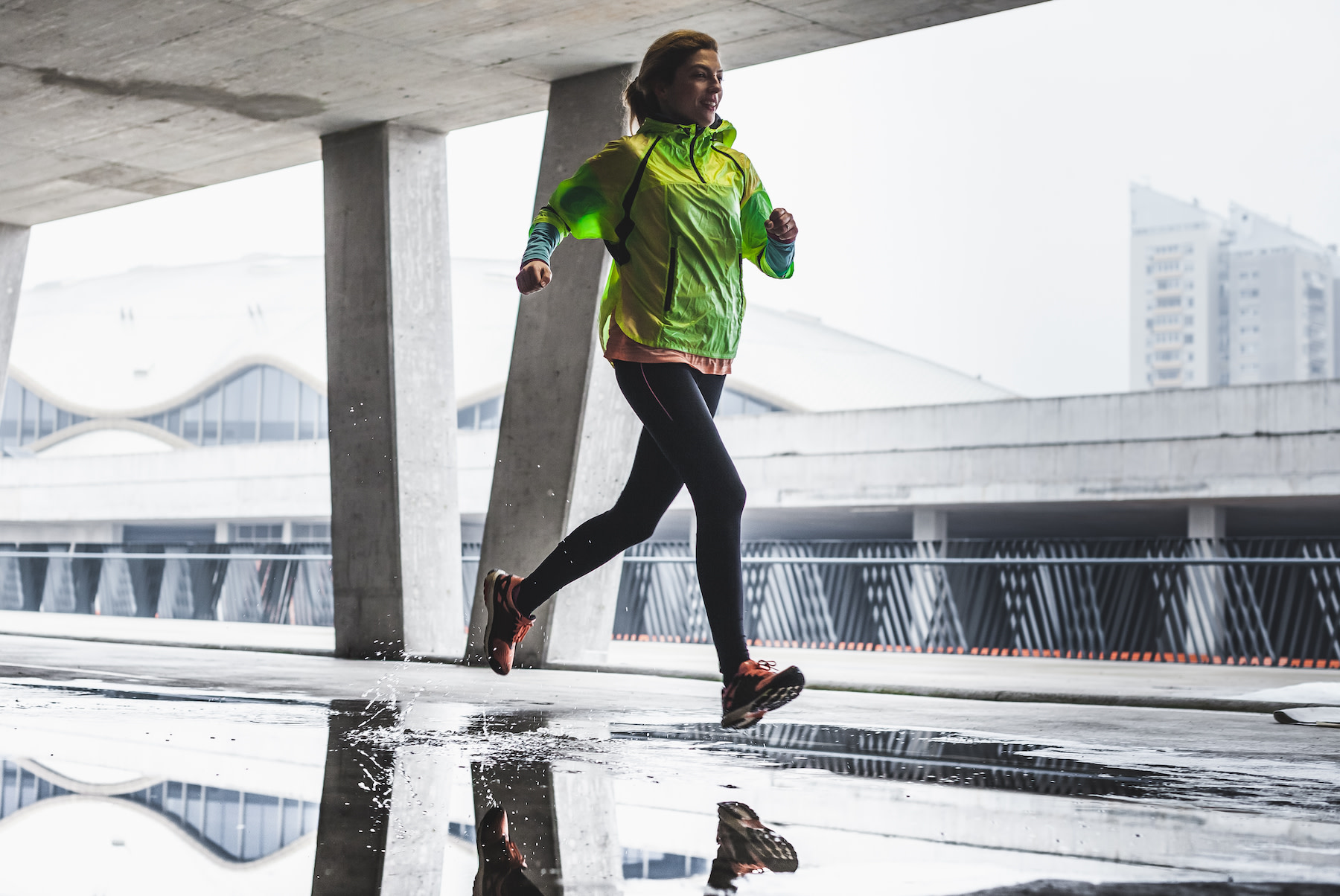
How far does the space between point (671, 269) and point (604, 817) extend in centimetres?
201

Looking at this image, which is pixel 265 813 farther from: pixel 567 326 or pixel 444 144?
pixel 444 144

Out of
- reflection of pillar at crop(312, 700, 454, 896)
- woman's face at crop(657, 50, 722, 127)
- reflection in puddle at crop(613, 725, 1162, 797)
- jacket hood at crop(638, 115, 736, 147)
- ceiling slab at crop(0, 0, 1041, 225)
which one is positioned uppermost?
ceiling slab at crop(0, 0, 1041, 225)

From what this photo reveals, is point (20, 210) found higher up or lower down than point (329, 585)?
higher up

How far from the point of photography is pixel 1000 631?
19.8 metres

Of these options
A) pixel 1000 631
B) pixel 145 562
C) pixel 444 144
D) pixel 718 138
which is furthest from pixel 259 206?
pixel 718 138

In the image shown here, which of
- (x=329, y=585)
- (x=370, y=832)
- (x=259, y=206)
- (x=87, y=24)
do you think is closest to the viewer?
(x=370, y=832)

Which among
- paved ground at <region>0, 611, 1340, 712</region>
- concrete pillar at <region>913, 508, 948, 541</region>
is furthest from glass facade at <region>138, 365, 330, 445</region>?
paved ground at <region>0, 611, 1340, 712</region>

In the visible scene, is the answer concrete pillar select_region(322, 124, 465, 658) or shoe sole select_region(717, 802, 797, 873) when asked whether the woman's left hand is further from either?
concrete pillar select_region(322, 124, 465, 658)

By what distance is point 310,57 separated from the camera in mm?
8922

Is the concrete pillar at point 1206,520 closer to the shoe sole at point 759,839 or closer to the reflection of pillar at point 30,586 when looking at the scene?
the reflection of pillar at point 30,586

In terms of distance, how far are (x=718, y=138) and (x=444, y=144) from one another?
6.24 metres

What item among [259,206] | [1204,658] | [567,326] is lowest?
[1204,658]

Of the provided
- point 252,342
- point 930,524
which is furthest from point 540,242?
point 252,342

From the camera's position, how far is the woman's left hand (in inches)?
174
